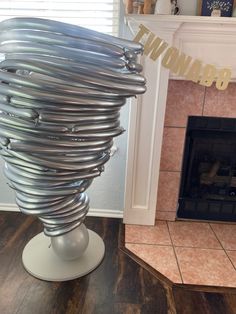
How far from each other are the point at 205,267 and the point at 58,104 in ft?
3.58

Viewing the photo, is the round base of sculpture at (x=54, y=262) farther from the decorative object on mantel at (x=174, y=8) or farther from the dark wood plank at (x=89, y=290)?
the decorative object on mantel at (x=174, y=8)

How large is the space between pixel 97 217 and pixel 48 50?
1161 mm

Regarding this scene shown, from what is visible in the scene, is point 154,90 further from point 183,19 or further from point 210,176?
point 210,176

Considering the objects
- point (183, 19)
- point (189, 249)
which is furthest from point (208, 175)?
point (183, 19)

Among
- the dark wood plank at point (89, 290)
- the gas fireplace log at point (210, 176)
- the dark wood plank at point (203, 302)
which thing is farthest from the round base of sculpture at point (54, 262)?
the gas fireplace log at point (210, 176)

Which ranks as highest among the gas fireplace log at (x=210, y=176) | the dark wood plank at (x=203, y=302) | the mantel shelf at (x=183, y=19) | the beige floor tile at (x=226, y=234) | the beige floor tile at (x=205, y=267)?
the mantel shelf at (x=183, y=19)

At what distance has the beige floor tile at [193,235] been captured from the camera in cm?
158

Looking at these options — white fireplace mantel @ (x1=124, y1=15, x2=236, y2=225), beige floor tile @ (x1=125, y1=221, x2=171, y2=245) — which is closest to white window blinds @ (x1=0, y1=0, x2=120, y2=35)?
white fireplace mantel @ (x1=124, y1=15, x2=236, y2=225)

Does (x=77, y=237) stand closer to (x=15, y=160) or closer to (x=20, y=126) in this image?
(x=15, y=160)

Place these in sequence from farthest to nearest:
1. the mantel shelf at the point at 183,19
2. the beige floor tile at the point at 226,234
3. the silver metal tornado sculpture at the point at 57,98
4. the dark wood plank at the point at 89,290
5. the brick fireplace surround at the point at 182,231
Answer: the beige floor tile at the point at 226,234
the brick fireplace surround at the point at 182,231
the mantel shelf at the point at 183,19
the dark wood plank at the point at 89,290
the silver metal tornado sculpture at the point at 57,98

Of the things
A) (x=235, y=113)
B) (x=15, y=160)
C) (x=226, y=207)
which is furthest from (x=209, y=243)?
(x=15, y=160)

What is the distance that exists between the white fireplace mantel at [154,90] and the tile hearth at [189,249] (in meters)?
0.13

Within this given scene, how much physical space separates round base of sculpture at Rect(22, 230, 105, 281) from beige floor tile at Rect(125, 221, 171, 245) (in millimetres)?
198

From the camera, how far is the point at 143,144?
156 cm
